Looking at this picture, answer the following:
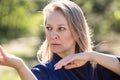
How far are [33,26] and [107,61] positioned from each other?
310 inches

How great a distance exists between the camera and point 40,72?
2426 millimetres

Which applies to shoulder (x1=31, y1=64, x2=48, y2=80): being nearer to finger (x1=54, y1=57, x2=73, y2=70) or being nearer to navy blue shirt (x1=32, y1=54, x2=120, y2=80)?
navy blue shirt (x1=32, y1=54, x2=120, y2=80)

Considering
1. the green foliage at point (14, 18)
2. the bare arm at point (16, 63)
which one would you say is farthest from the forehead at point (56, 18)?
the green foliage at point (14, 18)

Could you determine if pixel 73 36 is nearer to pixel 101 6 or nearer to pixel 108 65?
pixel 108 65

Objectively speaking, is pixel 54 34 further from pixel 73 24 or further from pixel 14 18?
pixel 14 18

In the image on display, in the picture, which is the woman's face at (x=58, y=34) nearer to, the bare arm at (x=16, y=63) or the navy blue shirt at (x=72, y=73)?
the navy blue shirt at (x=72, y=73)

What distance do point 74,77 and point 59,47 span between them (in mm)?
164

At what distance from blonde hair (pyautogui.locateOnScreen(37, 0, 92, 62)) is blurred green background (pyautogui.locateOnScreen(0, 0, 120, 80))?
529 centimetres

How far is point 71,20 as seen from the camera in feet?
8.39

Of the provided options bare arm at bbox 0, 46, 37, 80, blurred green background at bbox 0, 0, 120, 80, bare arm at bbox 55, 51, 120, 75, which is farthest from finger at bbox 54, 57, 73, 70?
blurred green background at bbox 0, 0, 120, 80

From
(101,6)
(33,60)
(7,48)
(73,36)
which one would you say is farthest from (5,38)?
(73,36)

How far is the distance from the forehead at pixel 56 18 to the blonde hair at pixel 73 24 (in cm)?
2

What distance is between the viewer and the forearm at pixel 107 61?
2445 millimetres

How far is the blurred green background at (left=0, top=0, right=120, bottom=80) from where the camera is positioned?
9758mm
